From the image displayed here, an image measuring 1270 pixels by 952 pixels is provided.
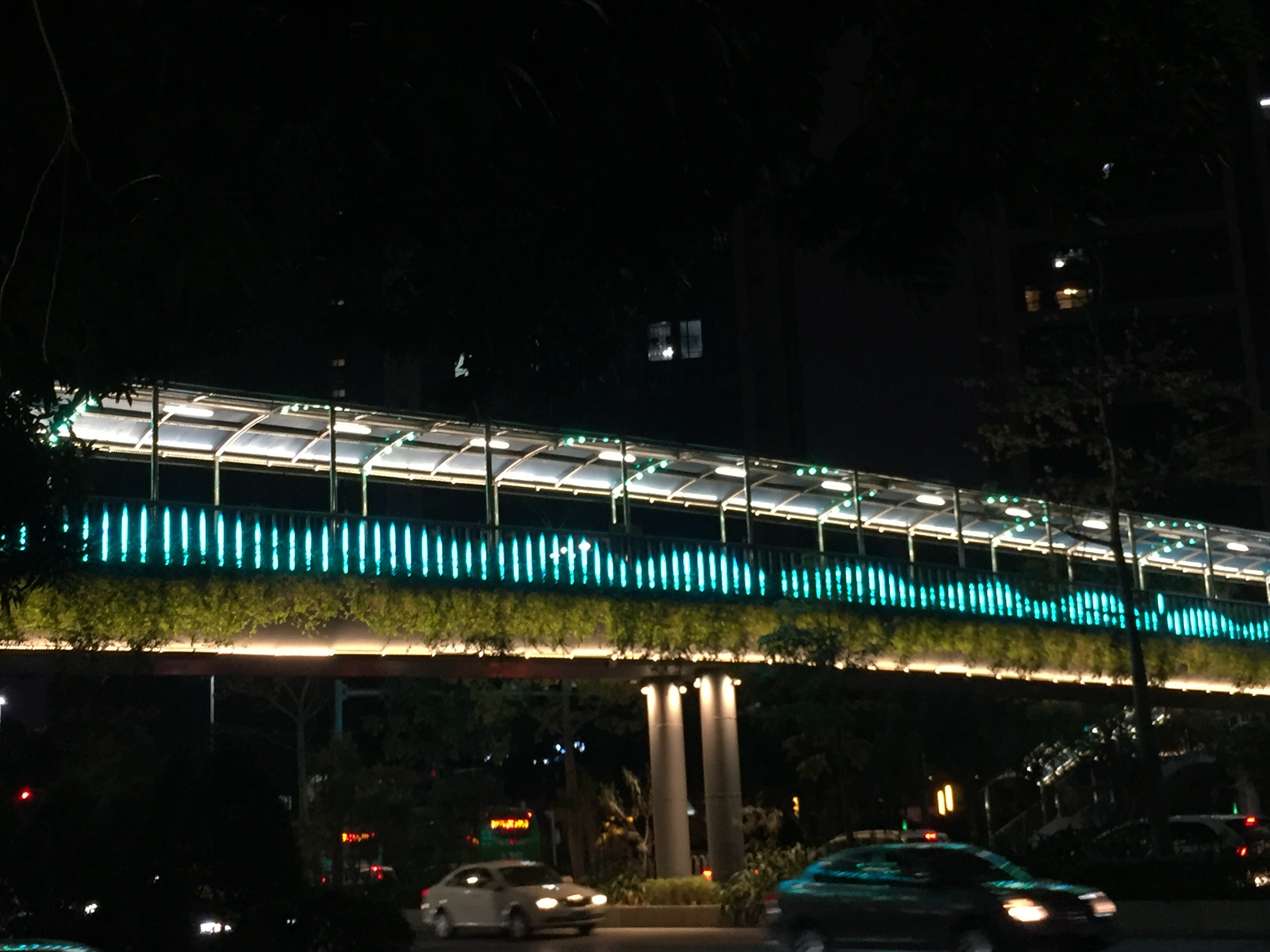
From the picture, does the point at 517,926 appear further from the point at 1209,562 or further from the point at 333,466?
the point at 1209,562

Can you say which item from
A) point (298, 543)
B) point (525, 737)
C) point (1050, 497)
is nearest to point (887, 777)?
point (525, 737)

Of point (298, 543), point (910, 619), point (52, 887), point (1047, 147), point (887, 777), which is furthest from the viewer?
point (887, 777)

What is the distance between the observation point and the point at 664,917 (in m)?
30.2

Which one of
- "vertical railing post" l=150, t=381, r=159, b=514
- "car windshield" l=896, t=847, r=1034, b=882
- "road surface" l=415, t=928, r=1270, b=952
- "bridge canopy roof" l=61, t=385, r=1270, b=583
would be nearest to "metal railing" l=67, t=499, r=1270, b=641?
"vertical railing post" l=150, t=381, r=159, b=514

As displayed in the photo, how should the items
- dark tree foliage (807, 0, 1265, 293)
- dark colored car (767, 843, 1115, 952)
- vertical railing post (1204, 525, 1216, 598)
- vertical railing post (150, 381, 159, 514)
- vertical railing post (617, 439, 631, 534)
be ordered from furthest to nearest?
vertical railing post (1204, 525, 1216, 598) → vertical railing post (617, 439, 631, 534) → vertical railing post (150, 381, 159, 514) → dark colored car (767, 843, 1115, 952) → dark tree foliage (807, 0, 1265, 293)

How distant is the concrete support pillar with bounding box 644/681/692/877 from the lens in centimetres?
3130

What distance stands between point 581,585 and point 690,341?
6584cm

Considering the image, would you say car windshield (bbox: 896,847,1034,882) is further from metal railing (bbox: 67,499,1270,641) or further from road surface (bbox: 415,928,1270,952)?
metal railing (bbox: 67,499,1270,641)

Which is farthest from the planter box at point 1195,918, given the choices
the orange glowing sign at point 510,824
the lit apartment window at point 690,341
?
the lit apartment window at point 690,341

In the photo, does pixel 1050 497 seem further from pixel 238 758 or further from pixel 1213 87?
pixel 1213 87

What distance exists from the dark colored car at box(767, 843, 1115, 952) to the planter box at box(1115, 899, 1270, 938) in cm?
554

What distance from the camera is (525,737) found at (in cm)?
5866

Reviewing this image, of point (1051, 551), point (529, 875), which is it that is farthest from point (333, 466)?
point (1051, 551)

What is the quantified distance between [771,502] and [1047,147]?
24.7m
